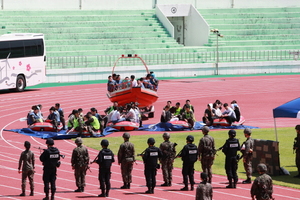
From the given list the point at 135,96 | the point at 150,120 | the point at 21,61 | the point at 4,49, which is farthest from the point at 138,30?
the point at 150,120

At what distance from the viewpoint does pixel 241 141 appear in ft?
79.3

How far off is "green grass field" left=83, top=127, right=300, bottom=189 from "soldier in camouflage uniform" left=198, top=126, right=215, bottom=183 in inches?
69.4

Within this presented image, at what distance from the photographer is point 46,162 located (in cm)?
1529

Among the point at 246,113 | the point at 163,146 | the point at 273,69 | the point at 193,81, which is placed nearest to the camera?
the point at 163,146

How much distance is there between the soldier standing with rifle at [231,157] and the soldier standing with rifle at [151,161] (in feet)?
5.83

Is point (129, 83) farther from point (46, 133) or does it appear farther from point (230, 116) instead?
point (46, 133)

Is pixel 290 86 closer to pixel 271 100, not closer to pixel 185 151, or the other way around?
pixel 271 100

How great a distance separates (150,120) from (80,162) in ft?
47.5

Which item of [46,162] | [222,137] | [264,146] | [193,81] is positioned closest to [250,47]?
[193,81]

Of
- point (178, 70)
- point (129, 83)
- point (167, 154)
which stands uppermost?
point (178, 70)

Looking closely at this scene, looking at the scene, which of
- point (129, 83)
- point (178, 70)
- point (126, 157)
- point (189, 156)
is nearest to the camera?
point (189, 156)

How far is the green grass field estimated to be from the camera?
719 inches

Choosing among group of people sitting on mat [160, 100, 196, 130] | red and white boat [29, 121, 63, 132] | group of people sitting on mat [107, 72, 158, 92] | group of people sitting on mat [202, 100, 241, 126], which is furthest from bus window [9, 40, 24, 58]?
group of people sitting on mat [202, 100, 241, 126]

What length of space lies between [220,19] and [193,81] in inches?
551
